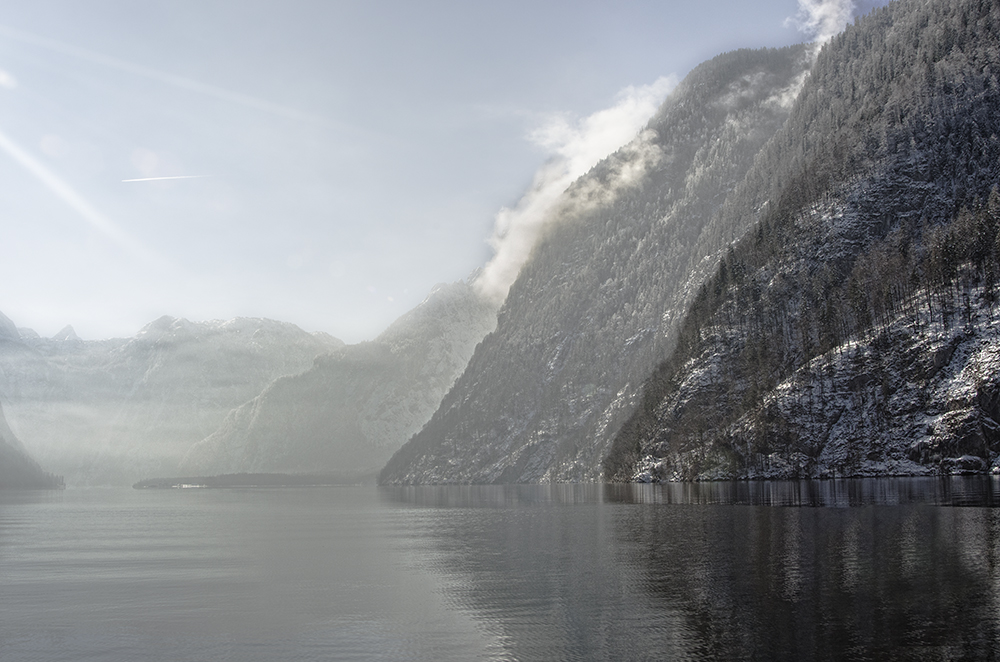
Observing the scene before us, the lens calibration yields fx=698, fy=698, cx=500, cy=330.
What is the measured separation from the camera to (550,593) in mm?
46781

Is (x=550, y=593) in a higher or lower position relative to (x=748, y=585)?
lower

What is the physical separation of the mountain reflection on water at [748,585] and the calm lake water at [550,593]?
0.58 feet

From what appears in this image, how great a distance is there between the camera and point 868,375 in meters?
184

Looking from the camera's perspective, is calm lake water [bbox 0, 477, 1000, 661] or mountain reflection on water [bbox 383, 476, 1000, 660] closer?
mountain reflection on water [bbox 383, 476, 1000, 660]

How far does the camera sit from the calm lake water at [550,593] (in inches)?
1331

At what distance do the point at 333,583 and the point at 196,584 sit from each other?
38.3 ft

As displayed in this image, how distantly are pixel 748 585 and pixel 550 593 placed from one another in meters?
12.9

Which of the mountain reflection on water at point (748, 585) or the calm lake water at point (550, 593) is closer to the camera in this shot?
the mountain reflection on water at point (748, 585)

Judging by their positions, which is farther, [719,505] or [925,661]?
[719,505]

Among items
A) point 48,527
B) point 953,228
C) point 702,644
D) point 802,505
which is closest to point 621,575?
point 702,644

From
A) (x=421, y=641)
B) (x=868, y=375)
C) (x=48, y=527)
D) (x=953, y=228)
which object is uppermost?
(x=953, y=228)

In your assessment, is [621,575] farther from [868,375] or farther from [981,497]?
[868,375]

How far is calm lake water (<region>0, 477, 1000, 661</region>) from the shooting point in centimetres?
3381

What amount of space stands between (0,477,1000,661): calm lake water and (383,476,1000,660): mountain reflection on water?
18 centimetres
